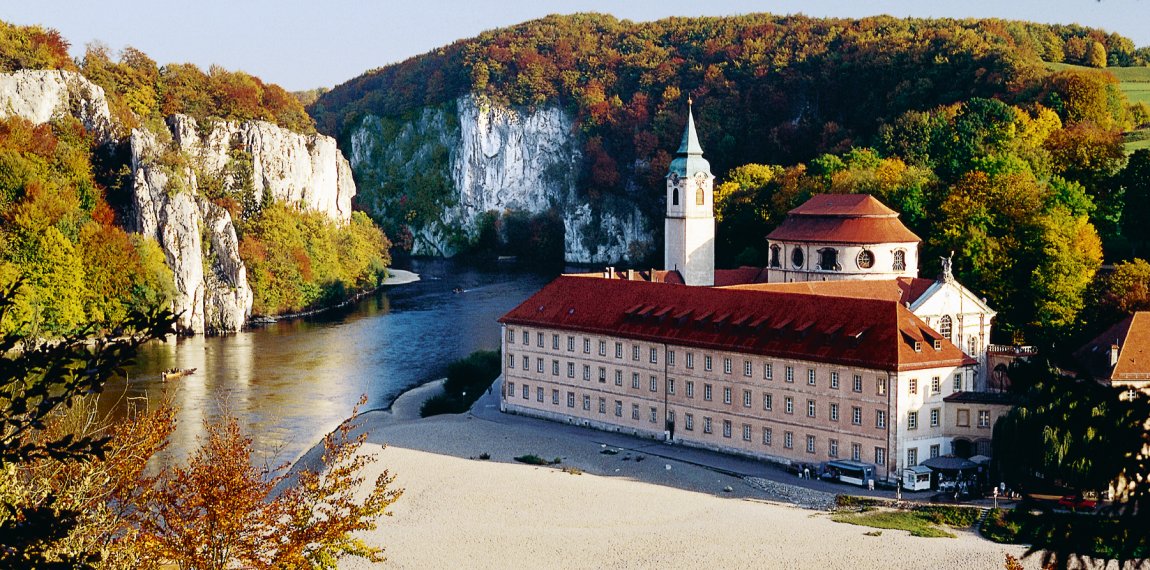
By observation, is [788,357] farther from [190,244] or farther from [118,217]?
[118,217]

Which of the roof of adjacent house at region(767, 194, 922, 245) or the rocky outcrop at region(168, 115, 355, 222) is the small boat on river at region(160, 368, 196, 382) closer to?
the roof of adjacent house at region(767, 194, 922, 245)

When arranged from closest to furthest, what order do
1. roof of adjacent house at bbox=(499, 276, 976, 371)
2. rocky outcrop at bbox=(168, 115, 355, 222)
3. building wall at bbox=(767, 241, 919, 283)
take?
roof of adjacent house at bbox=(499, 276, 976, 371)
building wall at bbox=(767, 241, 919, 283)
rocky outcrop at bbox=(168, 115, 355, 222)

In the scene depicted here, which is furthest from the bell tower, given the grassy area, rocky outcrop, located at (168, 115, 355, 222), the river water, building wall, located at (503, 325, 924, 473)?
rocky outcrop, located at (168, 115, 355, 222)

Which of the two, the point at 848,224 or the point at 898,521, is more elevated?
the point at 848,224

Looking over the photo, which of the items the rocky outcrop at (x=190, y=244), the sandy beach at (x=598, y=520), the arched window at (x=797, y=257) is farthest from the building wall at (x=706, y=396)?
the rocky outcrop at (x=190, y=244)

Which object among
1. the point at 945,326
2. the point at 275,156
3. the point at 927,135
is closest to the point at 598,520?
the point at 945,326

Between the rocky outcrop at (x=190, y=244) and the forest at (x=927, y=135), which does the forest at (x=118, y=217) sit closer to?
the rocky outcrop at (x=190, y=244)
